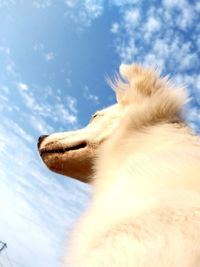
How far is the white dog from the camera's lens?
2064 millimetres

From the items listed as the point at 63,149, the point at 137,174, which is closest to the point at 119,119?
the point at 63,149

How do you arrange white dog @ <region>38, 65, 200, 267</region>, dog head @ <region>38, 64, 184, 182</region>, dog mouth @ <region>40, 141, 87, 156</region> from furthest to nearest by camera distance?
1. dog mouth @ <region>40, 141, 87, 156</region>
2. dog head @ <region>38, 64, 184, 182</region>
3. white dog @ <region>38, 65, 200, 267</region>

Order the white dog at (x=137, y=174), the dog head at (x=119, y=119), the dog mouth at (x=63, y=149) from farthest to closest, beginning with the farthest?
the dog mouth at (x=63, y=149), the dog head at (x=119, y=119), the white dog at (x=137, y=174)

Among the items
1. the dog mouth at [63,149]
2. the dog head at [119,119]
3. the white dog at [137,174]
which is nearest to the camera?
the white dog at [137,174]

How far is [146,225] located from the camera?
2.19 meters

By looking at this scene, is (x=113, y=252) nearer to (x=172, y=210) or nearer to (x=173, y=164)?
(x=172, y=210)

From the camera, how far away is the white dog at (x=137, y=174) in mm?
2064

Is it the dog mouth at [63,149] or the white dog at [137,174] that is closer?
the white dog at [137,174]

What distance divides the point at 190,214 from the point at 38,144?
2.58 m

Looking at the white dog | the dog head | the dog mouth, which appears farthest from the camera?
the dog mouth

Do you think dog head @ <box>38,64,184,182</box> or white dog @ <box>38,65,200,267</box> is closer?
white dog @ <box>38,65,200,267</box>

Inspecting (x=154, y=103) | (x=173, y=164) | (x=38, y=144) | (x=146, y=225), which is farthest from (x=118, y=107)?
(x=146, y=225)

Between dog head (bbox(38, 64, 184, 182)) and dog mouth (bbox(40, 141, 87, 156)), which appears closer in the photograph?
dog head (bbox(38, 64, 184, 182))

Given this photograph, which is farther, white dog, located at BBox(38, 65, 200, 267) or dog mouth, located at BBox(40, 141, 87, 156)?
dog mouth, located at BBox(40, 141, 87, 156)
